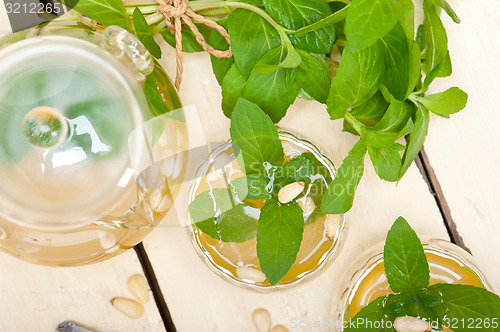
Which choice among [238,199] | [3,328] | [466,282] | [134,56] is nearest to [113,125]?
[134,56]

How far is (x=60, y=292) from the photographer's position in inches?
23.4

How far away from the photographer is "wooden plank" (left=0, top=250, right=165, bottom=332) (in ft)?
1.94

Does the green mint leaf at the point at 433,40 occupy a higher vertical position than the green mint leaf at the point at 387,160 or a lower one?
higher

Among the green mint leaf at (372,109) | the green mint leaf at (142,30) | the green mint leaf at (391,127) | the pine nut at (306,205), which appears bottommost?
the pine nut at (306,205)

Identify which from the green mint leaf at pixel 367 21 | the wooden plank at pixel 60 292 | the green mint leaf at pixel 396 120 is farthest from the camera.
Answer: the wooden plank at pixel 60 292

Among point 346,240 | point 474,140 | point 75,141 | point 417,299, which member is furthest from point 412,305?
point 75,141

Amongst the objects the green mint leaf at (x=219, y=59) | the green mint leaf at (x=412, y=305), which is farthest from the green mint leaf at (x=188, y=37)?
the green mint leaf at (x=412, y=305)

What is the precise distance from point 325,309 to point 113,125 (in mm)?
340

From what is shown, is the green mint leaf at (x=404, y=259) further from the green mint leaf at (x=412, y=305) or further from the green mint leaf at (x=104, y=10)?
the green mint leaf at (x=104, y=10)

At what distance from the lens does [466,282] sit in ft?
1.92

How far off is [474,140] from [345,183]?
0.22 m

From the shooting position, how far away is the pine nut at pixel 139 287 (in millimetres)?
596

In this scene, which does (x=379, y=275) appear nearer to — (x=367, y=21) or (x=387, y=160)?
(x=387, y=160)

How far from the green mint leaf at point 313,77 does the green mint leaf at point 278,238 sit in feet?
0.37
